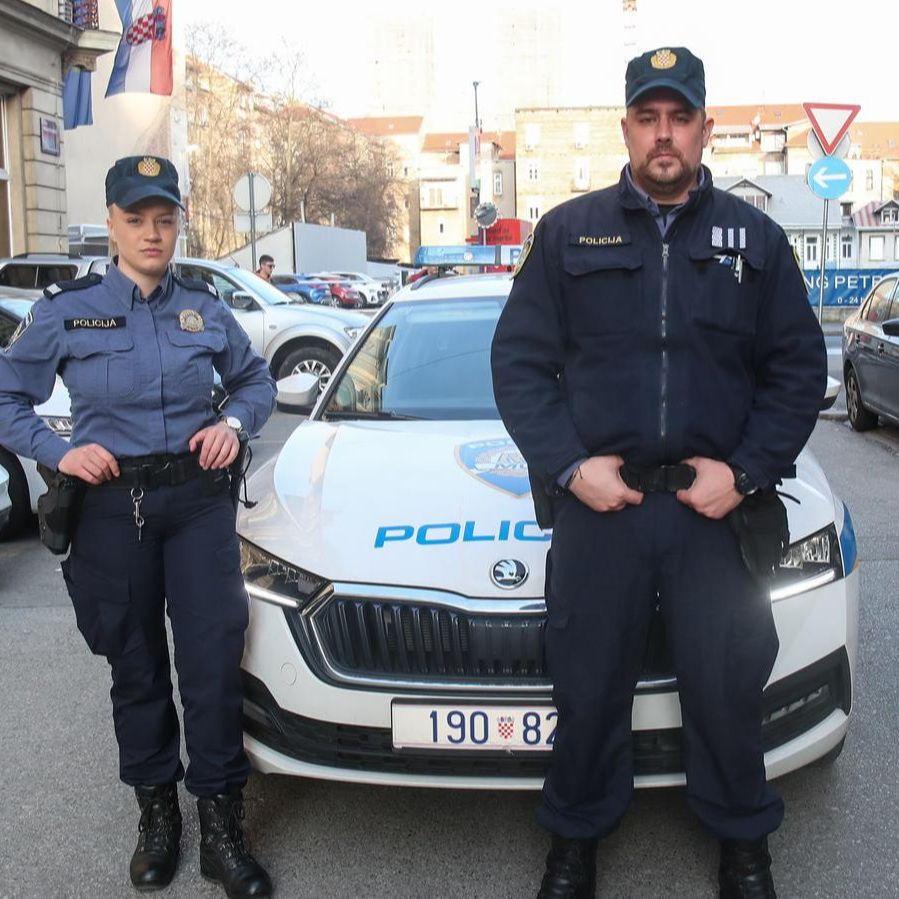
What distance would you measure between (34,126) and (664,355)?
62.9 feet

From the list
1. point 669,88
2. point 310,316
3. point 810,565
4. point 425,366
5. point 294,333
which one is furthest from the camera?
point 310,316

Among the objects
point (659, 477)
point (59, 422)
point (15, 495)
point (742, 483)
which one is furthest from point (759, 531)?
point (15, 495)

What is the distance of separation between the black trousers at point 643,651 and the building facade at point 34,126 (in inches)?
723

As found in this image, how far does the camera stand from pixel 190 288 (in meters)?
2.95

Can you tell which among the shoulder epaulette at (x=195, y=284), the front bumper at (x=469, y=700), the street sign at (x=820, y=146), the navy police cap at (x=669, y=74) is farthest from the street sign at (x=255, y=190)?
the navy police cap at (x=669, y=74)

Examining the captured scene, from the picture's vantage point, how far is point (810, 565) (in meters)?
2.93

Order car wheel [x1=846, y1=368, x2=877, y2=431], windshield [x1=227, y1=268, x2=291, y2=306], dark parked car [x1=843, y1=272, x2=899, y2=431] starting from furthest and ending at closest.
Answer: windshield [x1=227, y1=268, x2=291, y2=306] → car wheel [x1=846, y1=368, x2=877, y2=431] → dark parked car [x1=843, y1=272, x2=899, y2=431]

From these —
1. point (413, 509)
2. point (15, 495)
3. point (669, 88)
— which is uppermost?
point (669, 88)

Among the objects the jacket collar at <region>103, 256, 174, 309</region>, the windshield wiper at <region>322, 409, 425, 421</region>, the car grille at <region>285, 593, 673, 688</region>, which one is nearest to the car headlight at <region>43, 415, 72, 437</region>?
the windshield wiper at <region>322, 409, 425, 421</region>

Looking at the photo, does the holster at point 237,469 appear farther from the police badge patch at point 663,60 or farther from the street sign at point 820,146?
the street sign at point 820,146

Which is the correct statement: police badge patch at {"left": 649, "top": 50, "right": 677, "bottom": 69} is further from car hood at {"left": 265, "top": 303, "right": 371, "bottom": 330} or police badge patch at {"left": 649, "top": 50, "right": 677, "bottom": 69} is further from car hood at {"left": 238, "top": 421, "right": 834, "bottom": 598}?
car hood at {"left": 265, "top": 303, "right": 371, "bottom": 330}

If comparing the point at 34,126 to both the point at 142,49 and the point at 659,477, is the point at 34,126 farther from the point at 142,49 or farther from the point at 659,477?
the point at 659,477

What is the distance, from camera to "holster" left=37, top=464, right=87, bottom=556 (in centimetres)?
270

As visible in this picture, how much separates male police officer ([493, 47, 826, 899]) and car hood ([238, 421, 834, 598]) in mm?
314
